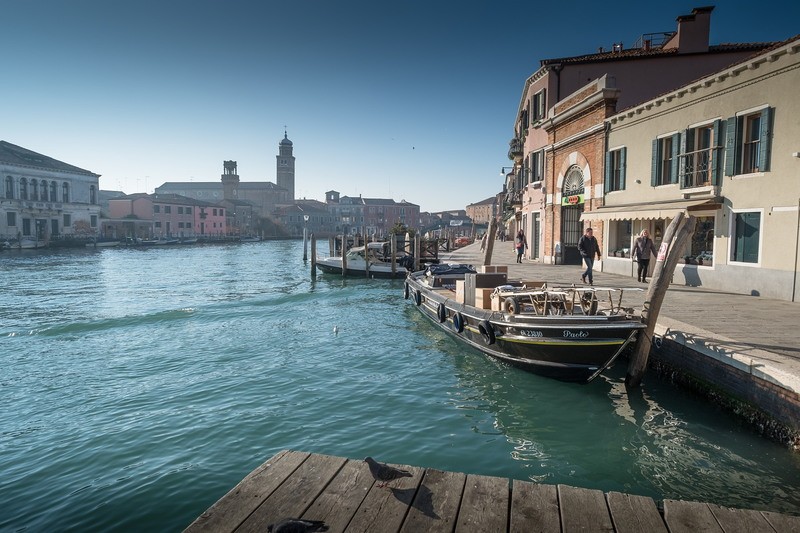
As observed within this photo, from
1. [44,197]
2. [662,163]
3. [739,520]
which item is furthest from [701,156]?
[44,197]

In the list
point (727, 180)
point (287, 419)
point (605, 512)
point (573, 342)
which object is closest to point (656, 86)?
point (727, 180)

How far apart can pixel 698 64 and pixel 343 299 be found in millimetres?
17952

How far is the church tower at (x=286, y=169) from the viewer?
13000 centimetres

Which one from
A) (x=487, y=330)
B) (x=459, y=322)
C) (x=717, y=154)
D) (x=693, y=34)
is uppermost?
(x=693, y=34)

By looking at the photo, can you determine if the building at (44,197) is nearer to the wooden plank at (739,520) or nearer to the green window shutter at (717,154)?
the green window shutter at (717,154)

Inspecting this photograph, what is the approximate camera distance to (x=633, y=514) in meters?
3.43

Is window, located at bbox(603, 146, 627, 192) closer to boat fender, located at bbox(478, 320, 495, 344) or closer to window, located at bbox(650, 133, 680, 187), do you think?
window, located at bbox(650, 133, 680, 187)

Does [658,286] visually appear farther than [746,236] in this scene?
No

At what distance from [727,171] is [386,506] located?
543 inches

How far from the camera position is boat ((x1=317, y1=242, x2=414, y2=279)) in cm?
2959

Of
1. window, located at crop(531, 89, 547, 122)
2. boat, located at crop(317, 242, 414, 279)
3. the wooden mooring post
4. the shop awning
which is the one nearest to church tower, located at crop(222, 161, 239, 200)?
boat, located at crop(317, 242, 414, 279)

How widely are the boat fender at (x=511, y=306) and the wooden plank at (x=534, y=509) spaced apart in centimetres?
644

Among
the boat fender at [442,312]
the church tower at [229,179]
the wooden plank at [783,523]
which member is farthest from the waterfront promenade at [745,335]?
the church tower at [229,179]

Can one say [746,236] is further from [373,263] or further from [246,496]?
[373,263]
